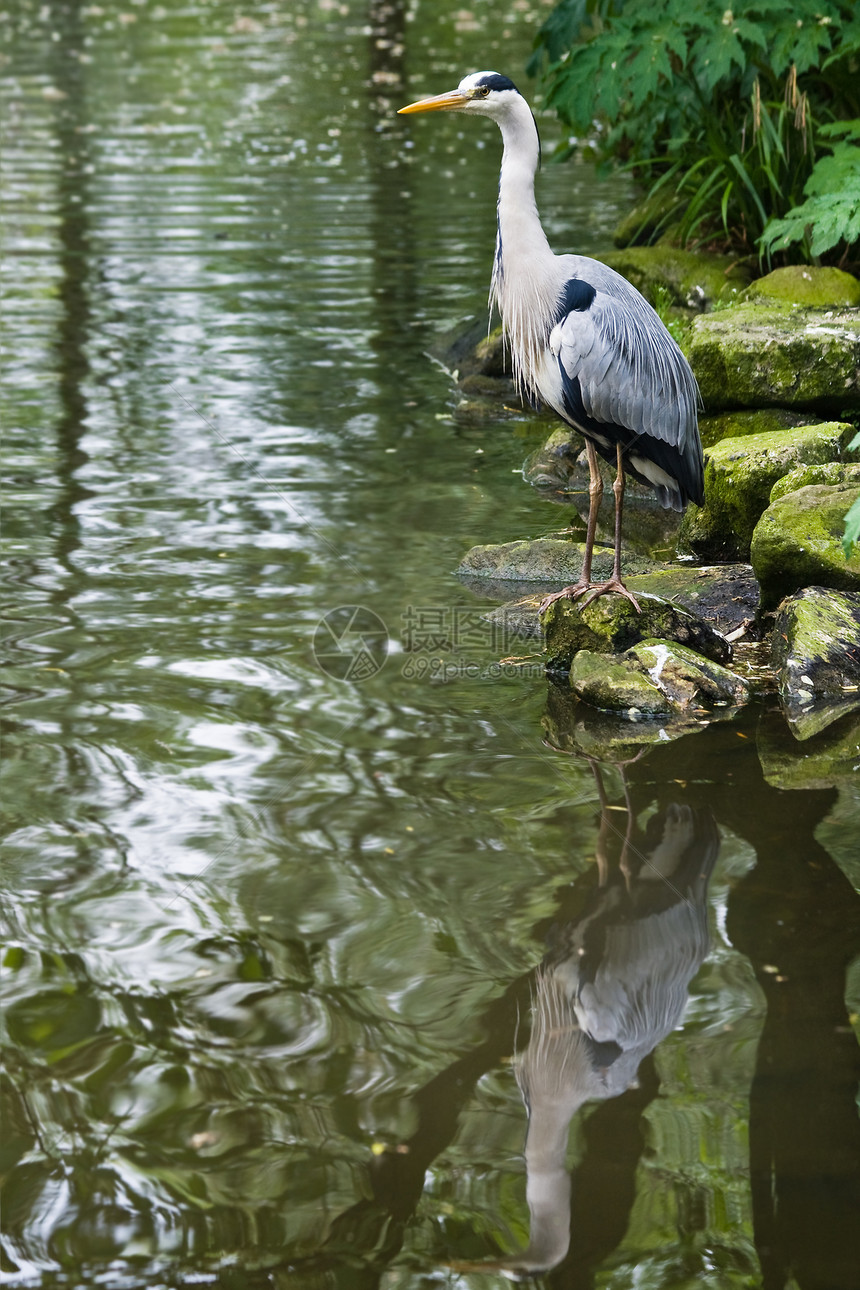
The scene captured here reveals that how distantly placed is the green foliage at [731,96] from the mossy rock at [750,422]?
766 millimetres

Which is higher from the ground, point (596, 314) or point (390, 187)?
point (596, 314)

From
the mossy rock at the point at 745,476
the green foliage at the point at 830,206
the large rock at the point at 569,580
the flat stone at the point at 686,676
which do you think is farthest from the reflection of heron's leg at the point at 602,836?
the green foliage at the point at 830,206

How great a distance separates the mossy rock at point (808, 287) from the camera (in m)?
7.05

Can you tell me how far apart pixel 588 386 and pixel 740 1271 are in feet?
10.6

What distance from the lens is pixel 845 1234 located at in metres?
2.62

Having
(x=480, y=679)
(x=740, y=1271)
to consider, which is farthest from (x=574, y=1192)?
(x=480, y=679)

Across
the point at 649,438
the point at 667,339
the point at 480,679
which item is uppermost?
the point at 667,339

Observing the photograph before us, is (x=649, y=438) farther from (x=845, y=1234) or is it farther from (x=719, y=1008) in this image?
(x=845, y=1234)

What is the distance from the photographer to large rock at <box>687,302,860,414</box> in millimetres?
6383

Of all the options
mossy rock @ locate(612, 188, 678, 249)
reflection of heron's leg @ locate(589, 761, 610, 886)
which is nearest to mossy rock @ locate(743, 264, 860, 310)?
mossy rock @ locate(612, 188, 678, 249)

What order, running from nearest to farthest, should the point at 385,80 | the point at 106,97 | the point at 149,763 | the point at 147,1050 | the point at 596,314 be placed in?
the point at 147,1050 < the point at 149,763 < the point at 596,314 < the point at 106,97 < the point at 385,80

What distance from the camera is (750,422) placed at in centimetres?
662

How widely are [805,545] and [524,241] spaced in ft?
4.97

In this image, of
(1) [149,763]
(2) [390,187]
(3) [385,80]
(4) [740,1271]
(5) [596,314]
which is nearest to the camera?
(4) [740,1271]
